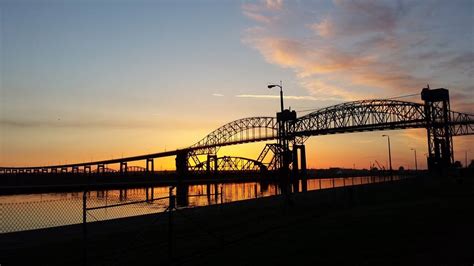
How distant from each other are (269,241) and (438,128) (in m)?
90.7

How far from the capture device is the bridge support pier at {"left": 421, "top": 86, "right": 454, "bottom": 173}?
86.7 m

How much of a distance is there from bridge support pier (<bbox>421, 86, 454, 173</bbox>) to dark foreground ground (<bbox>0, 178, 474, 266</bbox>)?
70.3 metres

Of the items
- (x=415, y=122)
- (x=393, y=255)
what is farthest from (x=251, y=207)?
(x=415, y=122)

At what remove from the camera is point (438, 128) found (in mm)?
93625

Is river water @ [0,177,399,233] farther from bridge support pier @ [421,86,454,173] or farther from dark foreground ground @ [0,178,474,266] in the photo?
bridge support pier @ [421,86,454,173]

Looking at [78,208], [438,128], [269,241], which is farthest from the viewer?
[438,128]

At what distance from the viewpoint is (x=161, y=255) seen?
13.7 meters

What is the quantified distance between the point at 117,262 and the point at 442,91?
Result: 94.5 meters

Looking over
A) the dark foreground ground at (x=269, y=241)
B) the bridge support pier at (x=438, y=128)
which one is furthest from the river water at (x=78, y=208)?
the bridge support pier at (x=438, y=128)

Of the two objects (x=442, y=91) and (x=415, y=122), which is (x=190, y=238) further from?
(x=415, y=122)

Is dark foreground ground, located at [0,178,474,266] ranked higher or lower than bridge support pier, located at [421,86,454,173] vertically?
lower

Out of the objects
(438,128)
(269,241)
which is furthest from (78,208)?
(438,128)

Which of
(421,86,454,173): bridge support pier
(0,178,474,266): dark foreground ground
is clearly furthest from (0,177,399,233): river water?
(421,86,454,173): bridge support pier

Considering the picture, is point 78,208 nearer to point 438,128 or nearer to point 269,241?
point 269,241
